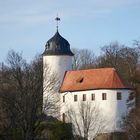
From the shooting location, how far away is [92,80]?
243 ft

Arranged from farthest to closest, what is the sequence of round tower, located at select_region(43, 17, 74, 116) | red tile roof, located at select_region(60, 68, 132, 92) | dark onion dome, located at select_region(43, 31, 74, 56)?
dark onion dome, located at select_region(43, 31, 74, 56) → round tower, located at select_region(43, 17, 74, 116) → red tile roof, located at select_region(60, 68, 132, 92)

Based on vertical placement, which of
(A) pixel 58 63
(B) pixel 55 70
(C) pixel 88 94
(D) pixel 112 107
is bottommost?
(D) pixel 112 107

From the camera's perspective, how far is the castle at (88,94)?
2803 inches

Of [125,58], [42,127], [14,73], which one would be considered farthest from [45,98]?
[125,58]

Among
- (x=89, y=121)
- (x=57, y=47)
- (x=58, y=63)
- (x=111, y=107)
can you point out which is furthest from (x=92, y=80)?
(x=57, y=47)

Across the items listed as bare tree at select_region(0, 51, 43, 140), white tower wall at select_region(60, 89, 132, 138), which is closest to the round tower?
white tower wall at select_region(60, 89, 132, 138)

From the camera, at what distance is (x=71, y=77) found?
7662cm

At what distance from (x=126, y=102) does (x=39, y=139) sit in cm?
1246

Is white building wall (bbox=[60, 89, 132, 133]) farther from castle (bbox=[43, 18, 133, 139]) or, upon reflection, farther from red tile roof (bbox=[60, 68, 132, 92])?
red tile roof (bbox=[60, 68, 132, 92])

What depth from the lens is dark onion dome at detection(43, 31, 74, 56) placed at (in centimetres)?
7738

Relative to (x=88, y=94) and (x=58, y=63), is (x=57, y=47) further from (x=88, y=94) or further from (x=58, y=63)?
(x=88, y=94)

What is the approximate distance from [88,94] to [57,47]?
7.50m

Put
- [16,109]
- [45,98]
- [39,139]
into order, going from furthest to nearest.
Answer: [45,98] < [39,139] < [16,109]

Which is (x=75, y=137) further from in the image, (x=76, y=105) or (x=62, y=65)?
(x=62, y=65)
